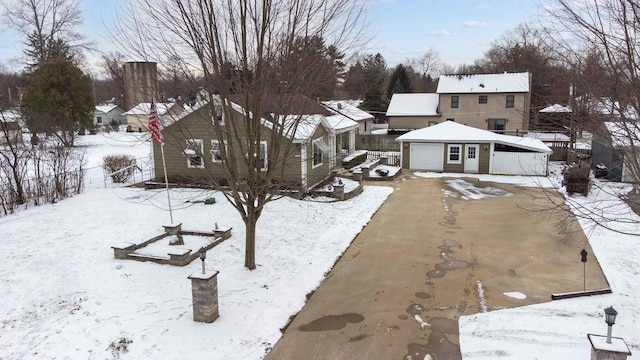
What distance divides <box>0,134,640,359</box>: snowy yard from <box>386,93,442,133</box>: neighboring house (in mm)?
27878

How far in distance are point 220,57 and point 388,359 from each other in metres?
5.58

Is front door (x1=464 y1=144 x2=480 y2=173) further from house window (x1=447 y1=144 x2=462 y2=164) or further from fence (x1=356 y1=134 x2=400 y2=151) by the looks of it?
fence (x1=356 y1=134 x2=400 y2=151)

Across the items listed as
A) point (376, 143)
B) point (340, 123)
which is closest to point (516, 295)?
point (340, 123)

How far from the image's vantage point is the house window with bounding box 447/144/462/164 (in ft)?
80.0

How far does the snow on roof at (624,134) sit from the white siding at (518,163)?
1779cm

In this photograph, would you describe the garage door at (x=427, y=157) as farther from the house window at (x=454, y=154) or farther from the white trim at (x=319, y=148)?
the white trim at (x=319, y=148)

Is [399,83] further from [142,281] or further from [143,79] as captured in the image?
[142,281]

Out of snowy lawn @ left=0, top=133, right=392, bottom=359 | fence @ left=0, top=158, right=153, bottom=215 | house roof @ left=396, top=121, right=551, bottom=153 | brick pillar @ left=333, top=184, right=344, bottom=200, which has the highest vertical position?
house roof @ left=396, top=121, right=551, bottom=153

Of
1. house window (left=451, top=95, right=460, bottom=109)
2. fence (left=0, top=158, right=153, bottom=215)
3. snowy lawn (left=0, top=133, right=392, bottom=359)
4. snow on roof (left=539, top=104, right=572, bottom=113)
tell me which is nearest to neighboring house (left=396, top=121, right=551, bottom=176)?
snowy lawn (left=0, top=133, right=392, bottom=359)

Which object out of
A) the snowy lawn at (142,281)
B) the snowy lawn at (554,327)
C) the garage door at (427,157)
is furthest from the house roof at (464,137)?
the snowy lawn at (554,327)

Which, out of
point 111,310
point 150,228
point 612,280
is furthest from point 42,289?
point 612,280

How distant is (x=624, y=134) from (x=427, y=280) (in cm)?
468

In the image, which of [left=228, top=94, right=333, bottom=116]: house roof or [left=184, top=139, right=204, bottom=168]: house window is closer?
[left=228, top=94, right=333, bottom=116]: house roof

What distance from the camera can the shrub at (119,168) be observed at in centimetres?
1981
